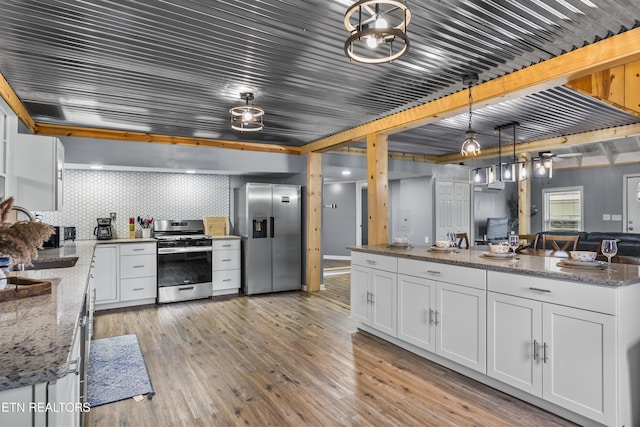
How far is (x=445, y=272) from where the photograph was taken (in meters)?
2.99

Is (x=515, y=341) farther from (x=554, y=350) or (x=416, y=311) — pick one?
(x=416, y=311)

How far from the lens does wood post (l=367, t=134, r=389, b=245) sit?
4.43 meters

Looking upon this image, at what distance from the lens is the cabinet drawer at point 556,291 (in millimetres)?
2062

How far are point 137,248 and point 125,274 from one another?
38cm

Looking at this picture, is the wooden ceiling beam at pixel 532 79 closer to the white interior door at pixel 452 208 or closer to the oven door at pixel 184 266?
the oven door at pixel 184 266

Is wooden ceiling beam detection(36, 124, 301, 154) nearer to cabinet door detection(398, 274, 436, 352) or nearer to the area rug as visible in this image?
the area rug

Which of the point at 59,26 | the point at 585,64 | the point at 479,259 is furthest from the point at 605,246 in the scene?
the point at 59,26

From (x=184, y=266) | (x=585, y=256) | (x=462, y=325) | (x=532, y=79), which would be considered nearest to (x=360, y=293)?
(x=462, y=325)

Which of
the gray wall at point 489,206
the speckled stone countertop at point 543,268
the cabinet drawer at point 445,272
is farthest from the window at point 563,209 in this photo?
the cabinet drawer at point 445,272

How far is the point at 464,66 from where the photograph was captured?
9.59 feet

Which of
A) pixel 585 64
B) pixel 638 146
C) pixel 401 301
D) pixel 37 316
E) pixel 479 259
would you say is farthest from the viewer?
pixel 638 146

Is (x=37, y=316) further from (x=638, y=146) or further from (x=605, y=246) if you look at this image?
(x=638, y=146)

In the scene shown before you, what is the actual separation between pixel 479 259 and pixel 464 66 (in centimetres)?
155

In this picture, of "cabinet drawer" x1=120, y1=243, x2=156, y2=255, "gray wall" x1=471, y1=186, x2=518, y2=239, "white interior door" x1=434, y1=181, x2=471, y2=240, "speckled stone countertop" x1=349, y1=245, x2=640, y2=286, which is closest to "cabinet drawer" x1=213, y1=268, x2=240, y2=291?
"cabinet drawer" x1=120, y1=243, x2=156, y2=255
